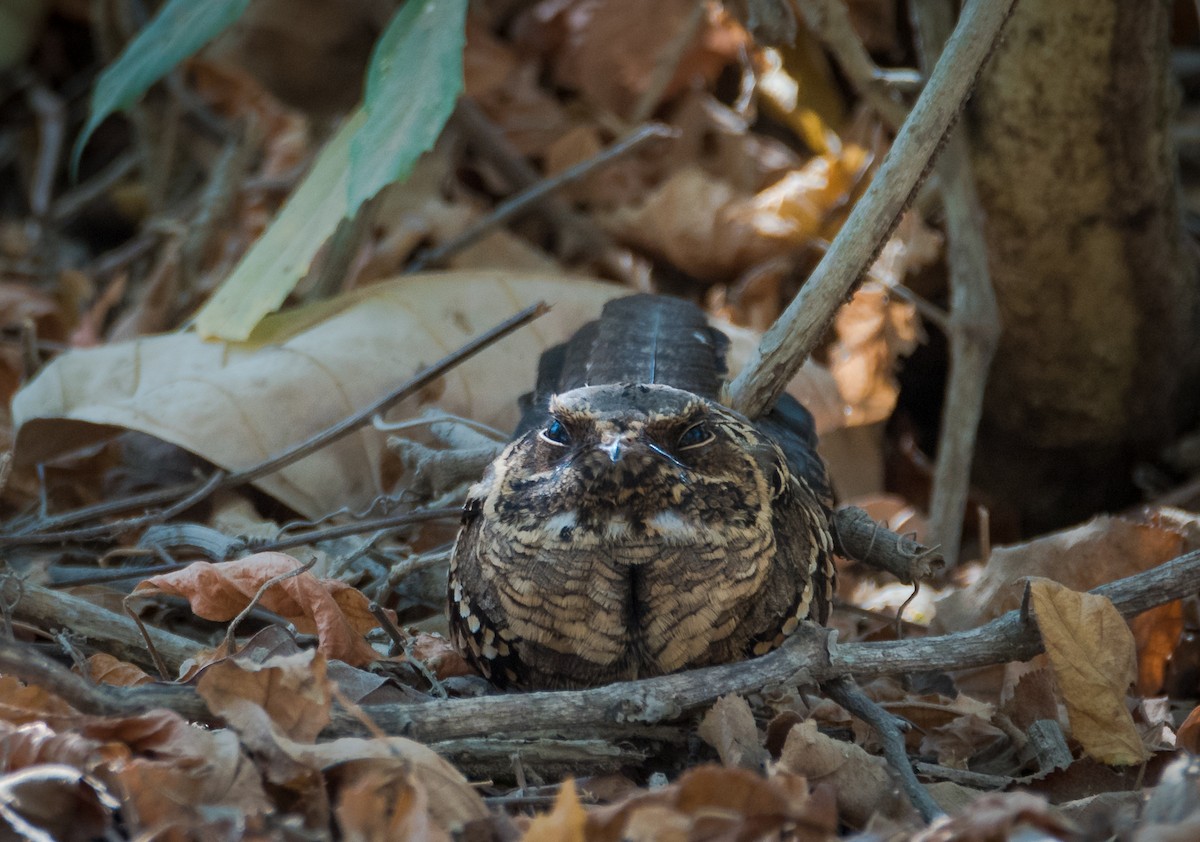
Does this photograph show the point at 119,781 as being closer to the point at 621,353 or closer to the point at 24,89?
the point at 621,353

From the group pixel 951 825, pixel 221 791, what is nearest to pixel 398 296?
pixel 221 791

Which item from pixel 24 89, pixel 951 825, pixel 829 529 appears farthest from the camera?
pixel 24 89

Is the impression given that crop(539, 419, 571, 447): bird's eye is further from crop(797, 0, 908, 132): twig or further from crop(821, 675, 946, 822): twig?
crop(797, 0, 908, 132): twig

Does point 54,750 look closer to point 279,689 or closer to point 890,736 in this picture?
point 279,689

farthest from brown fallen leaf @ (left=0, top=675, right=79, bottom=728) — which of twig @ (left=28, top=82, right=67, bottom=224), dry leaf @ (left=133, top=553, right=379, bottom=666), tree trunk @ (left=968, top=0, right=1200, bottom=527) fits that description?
twig @ (left=28, top=82, right=67, bottom=224)

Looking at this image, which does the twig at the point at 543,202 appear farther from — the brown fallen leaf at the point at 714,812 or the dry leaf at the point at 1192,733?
the brown fallen leaf at the point at 714,812

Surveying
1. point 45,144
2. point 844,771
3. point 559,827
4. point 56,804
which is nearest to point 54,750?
point 56,804
